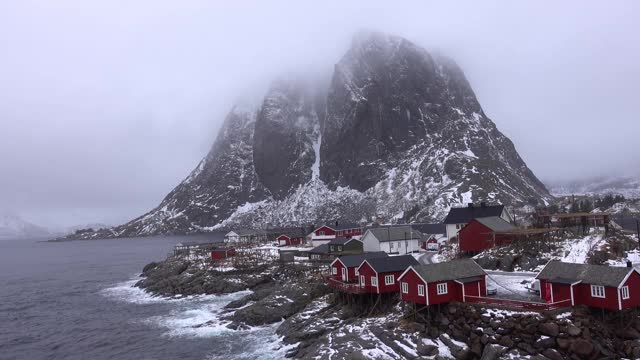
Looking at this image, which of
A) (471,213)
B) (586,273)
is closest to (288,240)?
(471,213)

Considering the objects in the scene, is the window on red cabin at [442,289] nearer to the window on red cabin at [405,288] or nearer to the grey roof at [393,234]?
the window on red cabin at [405,288]

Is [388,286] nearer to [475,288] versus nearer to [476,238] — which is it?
[475,288]

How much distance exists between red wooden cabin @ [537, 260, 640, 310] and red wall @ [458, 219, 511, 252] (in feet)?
74.3

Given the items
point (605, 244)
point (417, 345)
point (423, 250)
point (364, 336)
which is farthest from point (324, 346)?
point (423, 250)

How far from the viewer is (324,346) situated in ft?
134

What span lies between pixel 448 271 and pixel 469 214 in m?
44.0

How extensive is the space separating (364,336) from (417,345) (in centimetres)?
481

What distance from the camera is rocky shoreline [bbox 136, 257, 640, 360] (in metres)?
33.9

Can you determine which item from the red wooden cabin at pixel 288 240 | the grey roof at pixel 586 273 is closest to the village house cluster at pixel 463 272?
the grey roof at pixel 586 273

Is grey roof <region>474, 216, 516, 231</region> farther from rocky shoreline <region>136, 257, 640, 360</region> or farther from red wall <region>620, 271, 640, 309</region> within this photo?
red wall <region>620, 271, 640, 309</region>

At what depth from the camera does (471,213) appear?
84375 mm

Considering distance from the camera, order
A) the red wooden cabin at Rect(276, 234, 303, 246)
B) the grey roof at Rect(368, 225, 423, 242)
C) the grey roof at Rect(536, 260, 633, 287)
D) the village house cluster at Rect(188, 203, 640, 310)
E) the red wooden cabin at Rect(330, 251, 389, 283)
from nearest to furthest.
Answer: the grey roof at Rect(536, 260, 633, 287)
the village house cluster at Rect(188, 203, 640, 310)
the red wooden cabin at Rect(330, 251, 389, 283)
the grey roof at Rect(368, 225, 423, 242)
the red wooden cabin at Rect(276, 234, 303, 246)

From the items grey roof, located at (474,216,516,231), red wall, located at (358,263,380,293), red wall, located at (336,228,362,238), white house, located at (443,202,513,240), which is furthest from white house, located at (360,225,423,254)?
red wall, located at (358,263,380,293)

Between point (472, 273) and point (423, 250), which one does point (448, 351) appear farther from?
point (423, 250)
